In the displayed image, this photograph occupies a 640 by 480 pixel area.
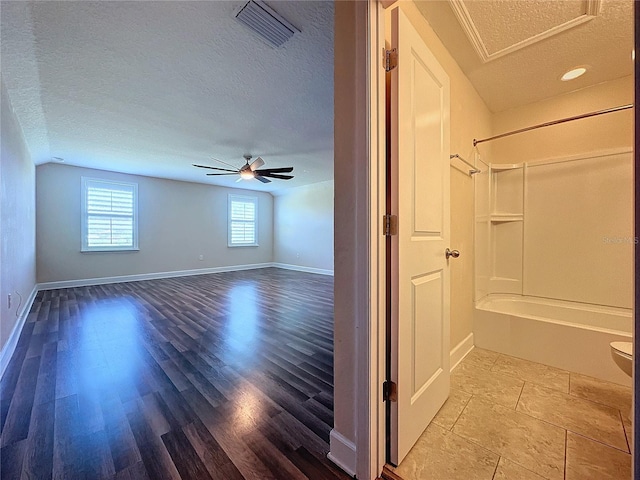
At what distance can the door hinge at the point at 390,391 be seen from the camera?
114 centimetres

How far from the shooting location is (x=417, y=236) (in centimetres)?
127

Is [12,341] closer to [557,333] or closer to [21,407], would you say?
[21,407]

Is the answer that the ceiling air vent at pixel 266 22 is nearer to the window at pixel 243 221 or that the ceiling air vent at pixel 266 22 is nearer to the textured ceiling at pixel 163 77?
the textured ceiling at pixel 163 77

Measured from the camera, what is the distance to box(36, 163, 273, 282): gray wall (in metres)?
4.89

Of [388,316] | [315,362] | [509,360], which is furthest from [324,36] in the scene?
[509,360]

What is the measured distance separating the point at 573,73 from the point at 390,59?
2278 mm

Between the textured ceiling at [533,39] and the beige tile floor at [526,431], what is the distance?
2.46 m

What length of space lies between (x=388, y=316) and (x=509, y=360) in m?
1.80

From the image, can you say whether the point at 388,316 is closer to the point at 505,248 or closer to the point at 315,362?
the point at 315,362

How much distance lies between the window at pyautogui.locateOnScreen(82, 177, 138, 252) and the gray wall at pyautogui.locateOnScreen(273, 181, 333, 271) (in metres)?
3.87

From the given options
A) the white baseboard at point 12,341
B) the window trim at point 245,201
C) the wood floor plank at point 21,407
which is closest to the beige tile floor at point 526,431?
the wood floor plank at point 21,407

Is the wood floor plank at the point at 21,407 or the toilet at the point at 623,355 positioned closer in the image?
the wood floor plank at the point at 21,407

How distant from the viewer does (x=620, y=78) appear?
226cm

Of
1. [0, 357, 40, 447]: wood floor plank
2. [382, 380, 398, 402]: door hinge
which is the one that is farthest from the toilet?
[0, 357, 40, 447]: wood floor plank
